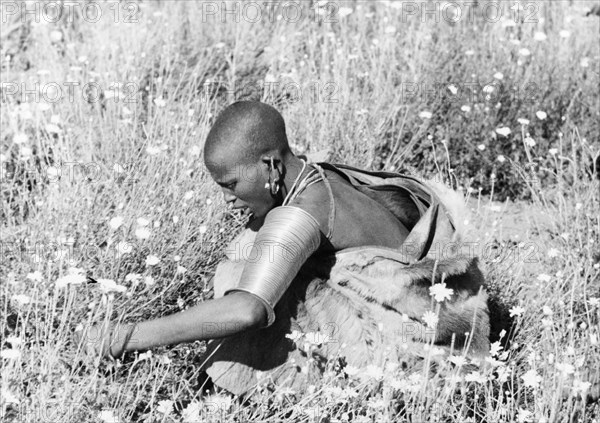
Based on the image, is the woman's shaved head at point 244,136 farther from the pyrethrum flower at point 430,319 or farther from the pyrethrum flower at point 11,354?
the pyrethrum flower at point 11,354

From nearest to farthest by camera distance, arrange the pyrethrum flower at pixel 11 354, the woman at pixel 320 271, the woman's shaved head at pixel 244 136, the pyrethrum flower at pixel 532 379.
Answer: the pyrethrum flower at pixel 11 354 → the pyrethrum flower at pixel 532 379 → the woman at pixel 320 271 → the woman's shaved head at pixel 244 136

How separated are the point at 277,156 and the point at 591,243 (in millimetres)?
Result: 1729

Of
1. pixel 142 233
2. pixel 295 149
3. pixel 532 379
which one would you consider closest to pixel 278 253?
pixel 142 233

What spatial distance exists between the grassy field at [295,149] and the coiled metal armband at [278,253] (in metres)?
0.34

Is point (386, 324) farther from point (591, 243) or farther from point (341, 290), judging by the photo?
point (591, 243)

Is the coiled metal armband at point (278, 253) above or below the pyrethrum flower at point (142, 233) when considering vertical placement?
above

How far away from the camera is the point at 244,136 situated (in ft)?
12.0

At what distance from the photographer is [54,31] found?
625cm

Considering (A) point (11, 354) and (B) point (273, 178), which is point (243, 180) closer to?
(B) point (273, 178)

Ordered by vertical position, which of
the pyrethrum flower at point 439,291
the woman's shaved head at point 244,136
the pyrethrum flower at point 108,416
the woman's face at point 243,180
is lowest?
the pyrethrum flower at point 108,416

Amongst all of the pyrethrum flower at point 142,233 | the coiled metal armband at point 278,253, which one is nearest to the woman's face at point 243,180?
the coiled metal armband at point 278,253

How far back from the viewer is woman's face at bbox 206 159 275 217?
12.0ft

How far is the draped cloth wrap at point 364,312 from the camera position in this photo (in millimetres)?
3562

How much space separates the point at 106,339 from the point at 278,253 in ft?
2.05
